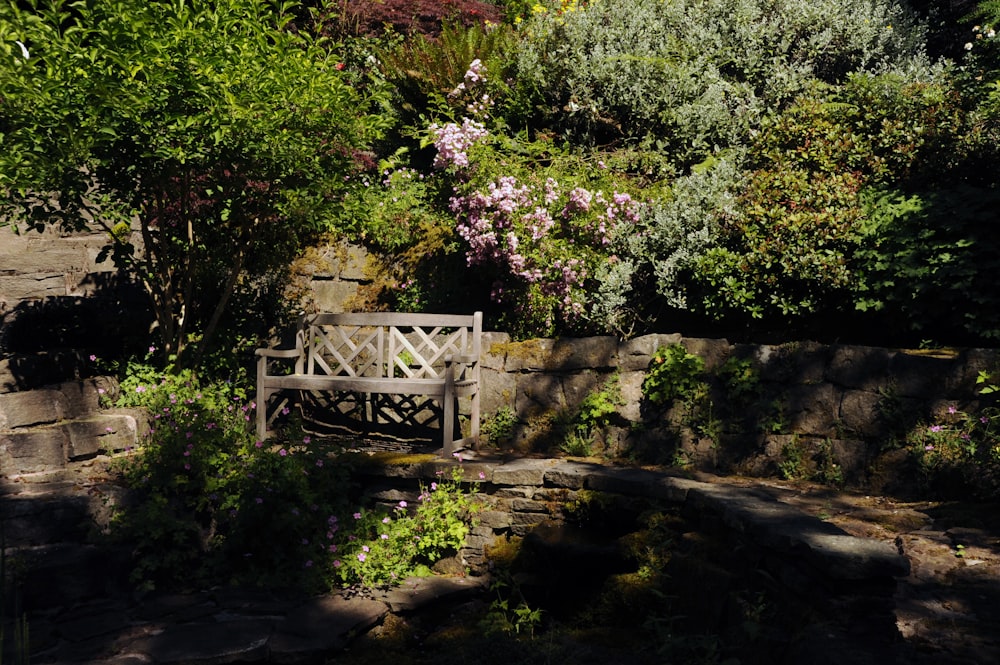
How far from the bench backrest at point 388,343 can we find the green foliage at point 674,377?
1.48 meters

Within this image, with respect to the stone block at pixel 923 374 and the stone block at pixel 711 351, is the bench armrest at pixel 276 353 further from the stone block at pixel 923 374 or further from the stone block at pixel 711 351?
the stone block at pixel 923 374

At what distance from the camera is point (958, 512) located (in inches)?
187

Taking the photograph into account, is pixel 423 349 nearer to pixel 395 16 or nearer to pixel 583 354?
pixel 583 354

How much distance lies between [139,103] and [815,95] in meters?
6.22

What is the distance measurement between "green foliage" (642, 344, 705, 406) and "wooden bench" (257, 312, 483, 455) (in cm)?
148

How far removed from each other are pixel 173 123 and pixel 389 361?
2582 mm

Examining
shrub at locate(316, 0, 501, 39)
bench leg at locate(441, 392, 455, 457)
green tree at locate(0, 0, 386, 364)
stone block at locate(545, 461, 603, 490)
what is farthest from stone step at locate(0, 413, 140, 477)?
Result: shrub at locate(316, 0, 501, 39)

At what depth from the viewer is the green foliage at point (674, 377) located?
6543 millimetres

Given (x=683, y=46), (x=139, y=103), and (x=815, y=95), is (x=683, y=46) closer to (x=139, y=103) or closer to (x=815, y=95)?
(x=815, y=95)

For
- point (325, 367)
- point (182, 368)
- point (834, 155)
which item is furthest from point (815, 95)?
point (182, 368)

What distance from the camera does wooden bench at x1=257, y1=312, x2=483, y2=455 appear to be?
263 inches

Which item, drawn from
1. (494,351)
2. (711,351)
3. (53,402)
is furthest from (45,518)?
(711,351)

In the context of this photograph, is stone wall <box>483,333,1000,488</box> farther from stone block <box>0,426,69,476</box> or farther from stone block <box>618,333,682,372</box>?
stone block <box>0,426,69,476</box>

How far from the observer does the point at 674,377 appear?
6.57 meters
